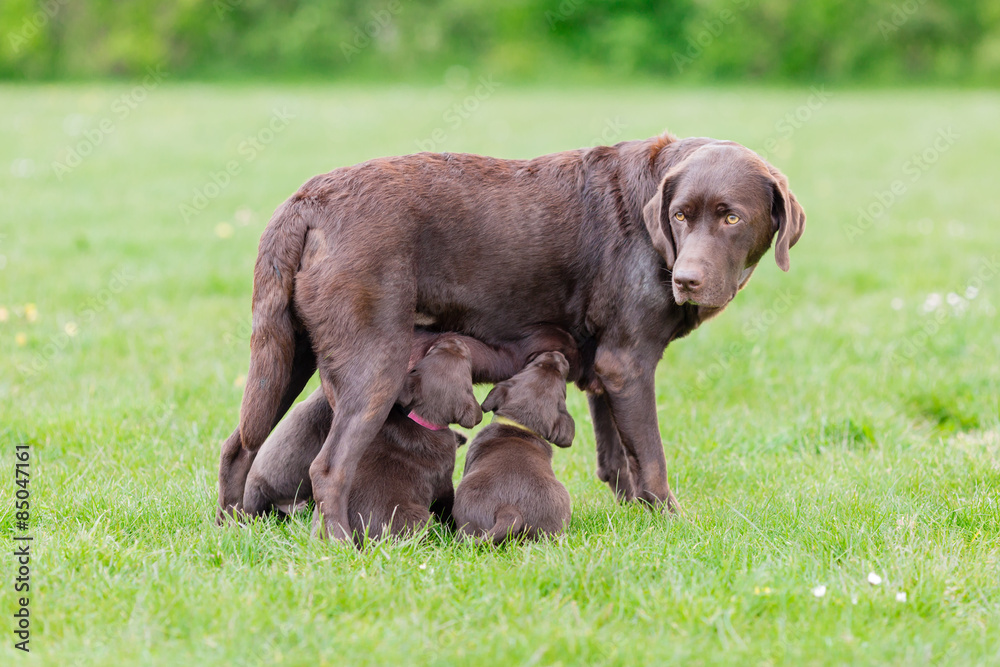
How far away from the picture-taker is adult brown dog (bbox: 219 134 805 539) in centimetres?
343

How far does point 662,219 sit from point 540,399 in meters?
0.80

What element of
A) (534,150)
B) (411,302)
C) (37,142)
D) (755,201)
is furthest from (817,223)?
(37,142)

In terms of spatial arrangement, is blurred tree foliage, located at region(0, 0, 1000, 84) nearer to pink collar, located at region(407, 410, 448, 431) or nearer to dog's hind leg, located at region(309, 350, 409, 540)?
pink collar, located at region(407, 410, 448, 431)

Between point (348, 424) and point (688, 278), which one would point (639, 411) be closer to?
point (688, 278)

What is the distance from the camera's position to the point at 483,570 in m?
3.12

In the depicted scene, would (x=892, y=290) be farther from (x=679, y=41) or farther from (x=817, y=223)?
(x=679, y=41)

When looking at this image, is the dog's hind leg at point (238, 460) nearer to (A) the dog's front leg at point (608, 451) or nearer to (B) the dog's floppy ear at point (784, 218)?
(A) the dog's front leg at point (608, 451)

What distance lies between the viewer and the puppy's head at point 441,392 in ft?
11.9

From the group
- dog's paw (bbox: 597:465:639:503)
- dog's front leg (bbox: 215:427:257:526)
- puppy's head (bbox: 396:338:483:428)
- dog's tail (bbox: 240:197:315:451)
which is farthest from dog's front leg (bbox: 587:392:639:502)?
dog's front leg (bbox: 215:427:257:526)

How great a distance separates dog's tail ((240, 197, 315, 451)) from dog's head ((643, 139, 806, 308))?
1264 millimetres

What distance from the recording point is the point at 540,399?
147 inches

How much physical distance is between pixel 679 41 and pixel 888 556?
29798 millimetres

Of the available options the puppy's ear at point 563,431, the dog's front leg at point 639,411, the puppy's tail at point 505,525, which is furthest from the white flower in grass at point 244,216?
the puppy's tail at point 505,525

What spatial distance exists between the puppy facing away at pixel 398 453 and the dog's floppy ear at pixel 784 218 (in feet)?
3.96
